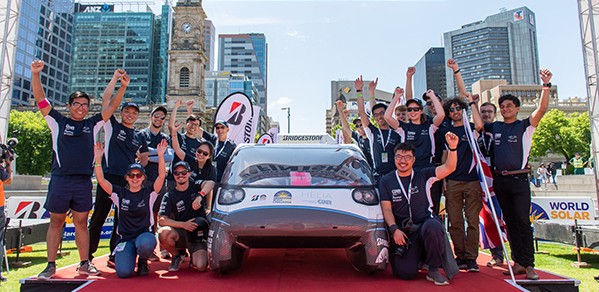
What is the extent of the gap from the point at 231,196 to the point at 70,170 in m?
1.84

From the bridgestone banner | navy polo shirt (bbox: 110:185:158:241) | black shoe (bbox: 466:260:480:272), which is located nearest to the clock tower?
the bridgestone banner

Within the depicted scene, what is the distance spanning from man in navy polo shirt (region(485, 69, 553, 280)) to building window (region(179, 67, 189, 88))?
211ft

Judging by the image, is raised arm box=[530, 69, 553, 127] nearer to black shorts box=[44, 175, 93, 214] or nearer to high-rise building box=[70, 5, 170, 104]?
black shorts box=[44, 175, 93, 214]

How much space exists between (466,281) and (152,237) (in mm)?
3222

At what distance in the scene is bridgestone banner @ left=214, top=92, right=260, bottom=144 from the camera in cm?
975

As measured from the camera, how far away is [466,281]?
3.58m

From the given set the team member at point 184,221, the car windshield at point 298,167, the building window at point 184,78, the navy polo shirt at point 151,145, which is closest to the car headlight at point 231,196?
the car windshield at point 298,167

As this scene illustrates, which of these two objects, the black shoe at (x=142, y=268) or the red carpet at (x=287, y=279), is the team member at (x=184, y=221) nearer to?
the red carpet at (x=287, y=279)

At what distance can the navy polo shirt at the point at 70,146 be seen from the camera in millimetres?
4023

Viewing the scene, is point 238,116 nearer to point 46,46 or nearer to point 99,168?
point 99,168

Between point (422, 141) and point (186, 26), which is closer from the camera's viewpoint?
point (422, 141)

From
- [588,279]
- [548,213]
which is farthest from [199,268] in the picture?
[548,213]

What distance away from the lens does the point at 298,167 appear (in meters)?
4.05

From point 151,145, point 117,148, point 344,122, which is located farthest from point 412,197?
point 151,145
